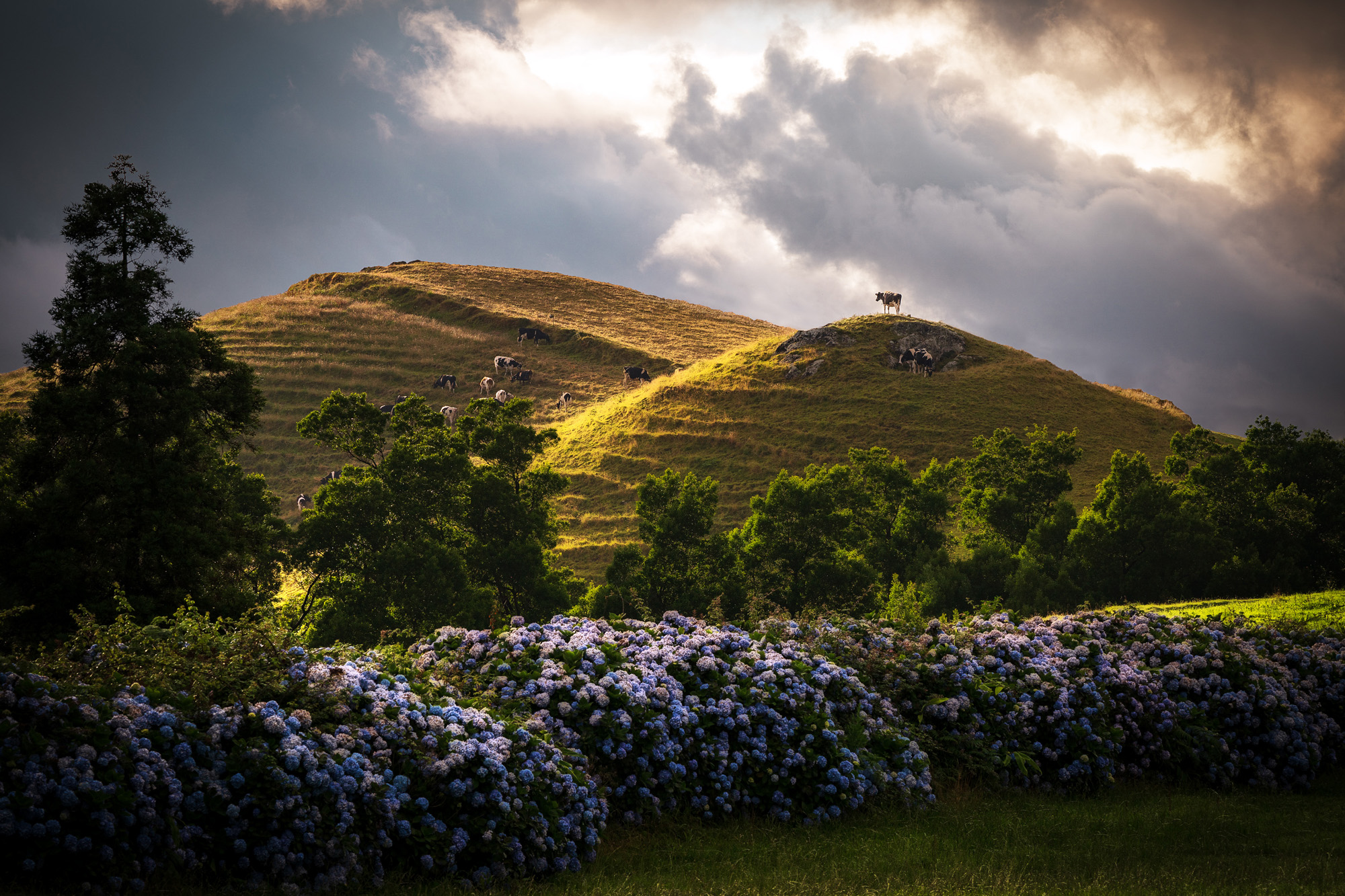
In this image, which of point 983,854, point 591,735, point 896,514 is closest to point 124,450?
point 591,735

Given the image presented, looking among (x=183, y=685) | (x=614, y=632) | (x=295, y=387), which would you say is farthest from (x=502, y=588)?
(x=295, y=387)

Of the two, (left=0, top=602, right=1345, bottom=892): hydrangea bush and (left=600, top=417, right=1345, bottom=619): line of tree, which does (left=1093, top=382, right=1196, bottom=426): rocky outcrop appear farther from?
(left=0, top=602, right=1345, bottom=892): hydrangea bush

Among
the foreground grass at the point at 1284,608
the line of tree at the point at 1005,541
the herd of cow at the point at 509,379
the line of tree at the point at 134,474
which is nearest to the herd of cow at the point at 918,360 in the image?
the herd of cow at the point at 509,379

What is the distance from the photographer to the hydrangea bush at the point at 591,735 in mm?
5914

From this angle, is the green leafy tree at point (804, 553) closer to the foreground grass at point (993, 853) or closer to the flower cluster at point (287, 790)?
the foreground grass at point (993, 853)

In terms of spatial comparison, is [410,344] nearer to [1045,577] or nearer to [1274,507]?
[1045,577]

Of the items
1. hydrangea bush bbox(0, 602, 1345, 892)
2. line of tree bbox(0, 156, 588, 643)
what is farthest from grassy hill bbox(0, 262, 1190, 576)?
hydrangea bush bbox(0, 602, 1345, 892)

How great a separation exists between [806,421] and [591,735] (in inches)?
2942

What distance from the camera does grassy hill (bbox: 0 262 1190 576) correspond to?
75.2m

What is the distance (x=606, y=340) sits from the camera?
120 meters

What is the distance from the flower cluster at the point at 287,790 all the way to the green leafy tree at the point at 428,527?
2750 cm

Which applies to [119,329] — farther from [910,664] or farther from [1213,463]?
[1213,463]

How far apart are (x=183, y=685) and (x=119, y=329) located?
23033 mm

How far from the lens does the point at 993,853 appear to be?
8008mm
